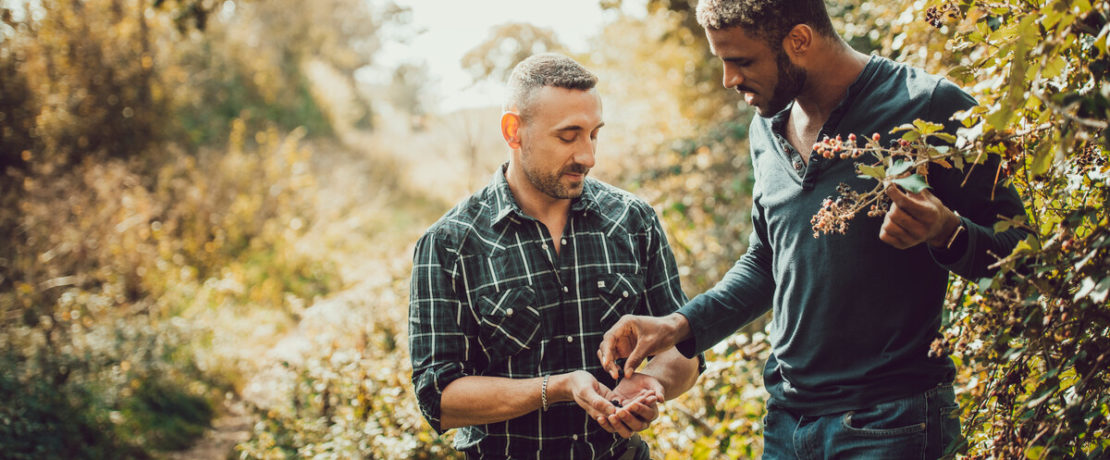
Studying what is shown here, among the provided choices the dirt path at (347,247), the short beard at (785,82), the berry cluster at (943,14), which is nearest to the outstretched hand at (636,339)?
the short beard at (785,82)

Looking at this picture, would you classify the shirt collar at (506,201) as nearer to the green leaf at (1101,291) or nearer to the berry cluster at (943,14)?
the berry cluster at (943,14)

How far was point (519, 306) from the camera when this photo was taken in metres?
2.42

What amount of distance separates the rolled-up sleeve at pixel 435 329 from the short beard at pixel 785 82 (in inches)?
43.8

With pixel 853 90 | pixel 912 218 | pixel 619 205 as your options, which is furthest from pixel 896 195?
pixel 619 205

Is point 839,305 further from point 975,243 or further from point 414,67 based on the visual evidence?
point 414,67

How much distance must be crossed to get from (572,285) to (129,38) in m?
12.7

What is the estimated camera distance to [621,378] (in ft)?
8.17

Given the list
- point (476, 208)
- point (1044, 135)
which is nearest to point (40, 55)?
point (476, 208)

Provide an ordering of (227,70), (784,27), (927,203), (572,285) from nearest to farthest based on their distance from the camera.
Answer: (927,203), (784,27), (572,285), (227,70)

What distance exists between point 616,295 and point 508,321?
1.24ft

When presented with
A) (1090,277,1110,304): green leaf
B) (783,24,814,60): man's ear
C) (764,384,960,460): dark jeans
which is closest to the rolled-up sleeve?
(764,384,960,460): dark jeans

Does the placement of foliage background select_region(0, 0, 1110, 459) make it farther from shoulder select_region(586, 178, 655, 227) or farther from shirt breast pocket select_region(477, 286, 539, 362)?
shirt breast pocket select_region(477, 286, 539, 362)

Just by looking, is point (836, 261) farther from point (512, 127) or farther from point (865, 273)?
point (512, 127)

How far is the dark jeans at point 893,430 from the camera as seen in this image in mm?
1937
